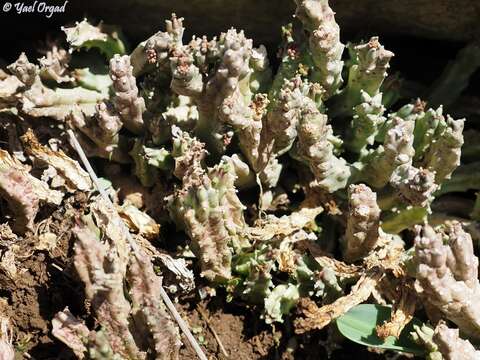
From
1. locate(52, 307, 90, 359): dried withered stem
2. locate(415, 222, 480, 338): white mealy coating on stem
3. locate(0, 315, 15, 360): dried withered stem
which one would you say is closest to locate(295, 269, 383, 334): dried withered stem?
locate(415, 222, 480, 338): white mealy coating on stem

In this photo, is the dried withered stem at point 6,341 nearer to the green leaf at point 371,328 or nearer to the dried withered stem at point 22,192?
the dried withered stem at point 22,192

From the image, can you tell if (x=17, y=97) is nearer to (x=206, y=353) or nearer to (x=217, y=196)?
(x=217, y=196)

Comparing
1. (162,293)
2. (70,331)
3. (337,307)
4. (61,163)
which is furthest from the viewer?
(61,163)

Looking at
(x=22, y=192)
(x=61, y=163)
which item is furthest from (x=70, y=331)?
(x=61, y=163)

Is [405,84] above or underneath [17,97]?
above

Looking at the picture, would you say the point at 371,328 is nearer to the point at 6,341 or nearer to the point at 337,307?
the point at 337,307

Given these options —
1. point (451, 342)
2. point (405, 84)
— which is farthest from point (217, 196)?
point (405, 84)

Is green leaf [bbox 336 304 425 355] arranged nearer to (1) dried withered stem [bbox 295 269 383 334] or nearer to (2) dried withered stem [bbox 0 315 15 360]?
(1) dried withered stem [bbox 295 269 383 334]

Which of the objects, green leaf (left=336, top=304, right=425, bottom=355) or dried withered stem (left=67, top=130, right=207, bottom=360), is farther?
green leaf (left=336, top=304, right=425, bottom=355)
